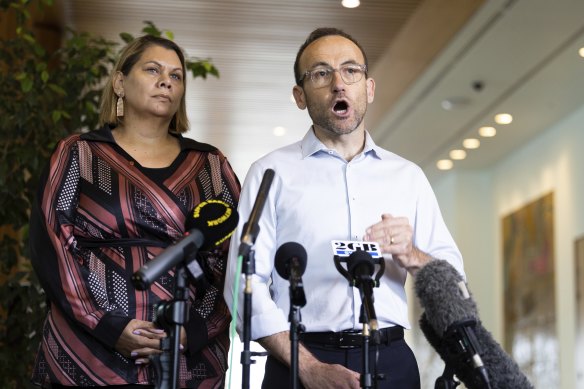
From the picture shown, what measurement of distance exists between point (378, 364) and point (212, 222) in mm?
675

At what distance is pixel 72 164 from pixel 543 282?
34.4ft

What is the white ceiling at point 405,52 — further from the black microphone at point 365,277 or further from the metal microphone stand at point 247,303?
the metal microphone stand at point 247,303

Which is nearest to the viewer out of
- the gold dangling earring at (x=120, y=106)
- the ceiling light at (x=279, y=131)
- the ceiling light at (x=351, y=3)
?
the gold dangling earring at (x=120, y=106)

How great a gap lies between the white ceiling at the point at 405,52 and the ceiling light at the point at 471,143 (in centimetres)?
20

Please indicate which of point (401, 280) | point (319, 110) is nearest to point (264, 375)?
point (401, 280)

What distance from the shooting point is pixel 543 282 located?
1266 centimetres

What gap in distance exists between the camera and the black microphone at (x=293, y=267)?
2307mm

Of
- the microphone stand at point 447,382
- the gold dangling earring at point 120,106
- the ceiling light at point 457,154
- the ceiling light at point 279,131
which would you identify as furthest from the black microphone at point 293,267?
the ceiling light at point 457,154

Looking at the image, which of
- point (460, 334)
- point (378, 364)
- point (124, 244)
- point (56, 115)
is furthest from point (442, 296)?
point (56, 115)

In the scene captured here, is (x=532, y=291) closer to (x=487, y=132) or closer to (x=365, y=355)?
(x=487, y=132)

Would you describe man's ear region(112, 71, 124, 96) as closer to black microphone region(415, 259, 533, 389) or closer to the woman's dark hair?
the woman's dark hair

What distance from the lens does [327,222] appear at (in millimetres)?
2803

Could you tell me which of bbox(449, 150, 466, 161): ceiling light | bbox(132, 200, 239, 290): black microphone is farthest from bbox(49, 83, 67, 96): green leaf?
bbox(449, 150, 466, 161): ceiling light

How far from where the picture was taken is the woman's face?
123 inches
